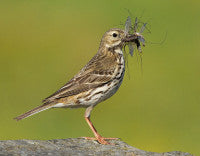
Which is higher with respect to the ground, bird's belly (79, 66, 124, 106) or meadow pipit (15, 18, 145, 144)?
meadow pipit (15, 18, 145, 144)

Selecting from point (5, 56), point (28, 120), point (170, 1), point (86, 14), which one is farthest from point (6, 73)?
point (170, 1)

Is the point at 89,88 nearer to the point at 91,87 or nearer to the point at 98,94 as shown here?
the point at 91,87

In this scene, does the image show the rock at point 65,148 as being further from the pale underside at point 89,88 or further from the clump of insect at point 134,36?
the clump of insect at point 134,36

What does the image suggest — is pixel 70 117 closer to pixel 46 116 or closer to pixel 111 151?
pixel 46 116

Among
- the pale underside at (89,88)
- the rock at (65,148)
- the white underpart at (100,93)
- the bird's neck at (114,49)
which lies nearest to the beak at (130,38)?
the bird's neck at (114,49)

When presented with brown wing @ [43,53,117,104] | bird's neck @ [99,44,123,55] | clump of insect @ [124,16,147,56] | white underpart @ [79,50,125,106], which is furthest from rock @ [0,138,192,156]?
clump of insect @ [124,16,147,56]

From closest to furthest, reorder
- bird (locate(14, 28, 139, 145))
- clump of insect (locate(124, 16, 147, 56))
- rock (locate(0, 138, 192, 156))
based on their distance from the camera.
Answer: rock (locate(0, 138, 192, 156))
bird (locate(14, 28, 139, 145))
clump of insect (locate(124, 16, 147, 56))

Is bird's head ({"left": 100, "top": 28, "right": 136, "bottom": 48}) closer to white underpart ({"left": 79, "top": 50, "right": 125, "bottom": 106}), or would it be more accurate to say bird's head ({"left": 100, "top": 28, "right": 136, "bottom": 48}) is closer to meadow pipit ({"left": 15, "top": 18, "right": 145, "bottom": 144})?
meadow pipit ({"left": 15, "top": 18, "right": 145, "bottom": 144})
